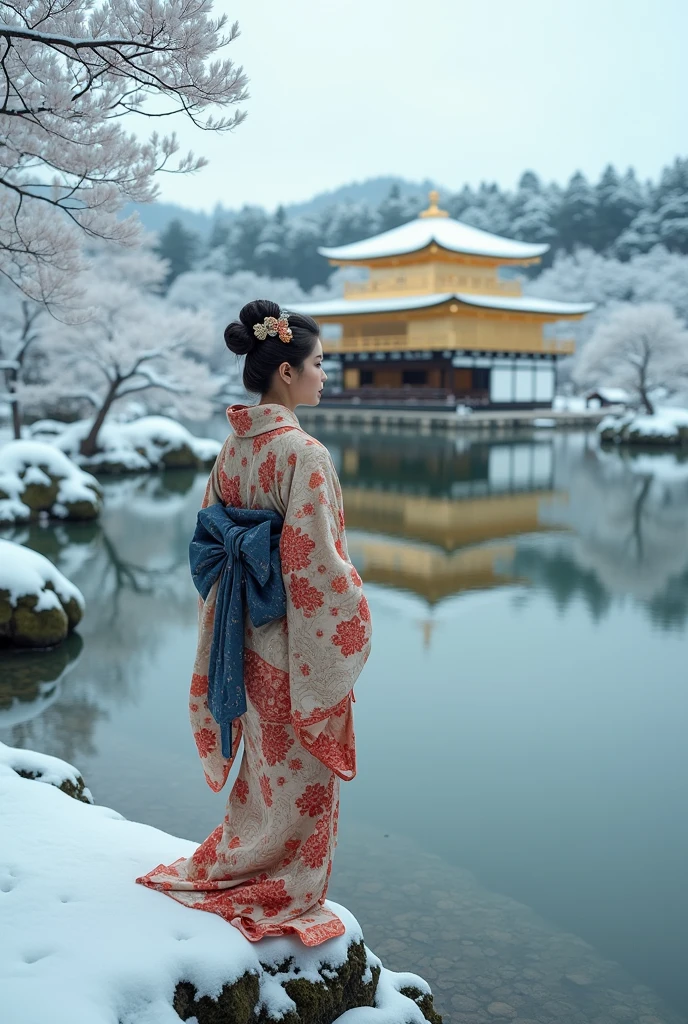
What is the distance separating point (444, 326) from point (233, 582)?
23816 millimetres

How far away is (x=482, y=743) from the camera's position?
3.92 meters

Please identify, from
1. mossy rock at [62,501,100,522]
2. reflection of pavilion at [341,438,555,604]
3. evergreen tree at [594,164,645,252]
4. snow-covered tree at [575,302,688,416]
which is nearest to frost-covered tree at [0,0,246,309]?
reflection of pavilion at [341,438,555,604]

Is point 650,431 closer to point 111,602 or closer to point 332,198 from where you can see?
point 111,602

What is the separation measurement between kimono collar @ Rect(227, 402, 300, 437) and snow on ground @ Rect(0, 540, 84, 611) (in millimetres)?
3511

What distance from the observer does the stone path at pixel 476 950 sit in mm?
2279

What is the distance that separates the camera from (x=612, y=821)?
324cm

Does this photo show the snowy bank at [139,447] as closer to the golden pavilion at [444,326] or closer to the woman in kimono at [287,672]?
the golden pavilion at [444,326]

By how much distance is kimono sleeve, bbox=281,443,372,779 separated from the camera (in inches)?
69.3

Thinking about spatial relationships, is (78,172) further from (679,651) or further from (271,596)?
(679,651)

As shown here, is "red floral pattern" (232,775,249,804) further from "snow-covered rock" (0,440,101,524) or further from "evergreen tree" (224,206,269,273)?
"evergreen tree" (224,206,269,273)

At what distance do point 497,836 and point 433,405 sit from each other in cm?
2127

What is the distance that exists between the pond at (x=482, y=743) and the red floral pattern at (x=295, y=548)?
4.19 ft

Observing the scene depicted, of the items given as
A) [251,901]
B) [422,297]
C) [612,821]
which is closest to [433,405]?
[422,297]

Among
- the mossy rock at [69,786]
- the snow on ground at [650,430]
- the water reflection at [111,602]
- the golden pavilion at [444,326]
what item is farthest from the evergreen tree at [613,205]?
the mossy rock at [69,786]
